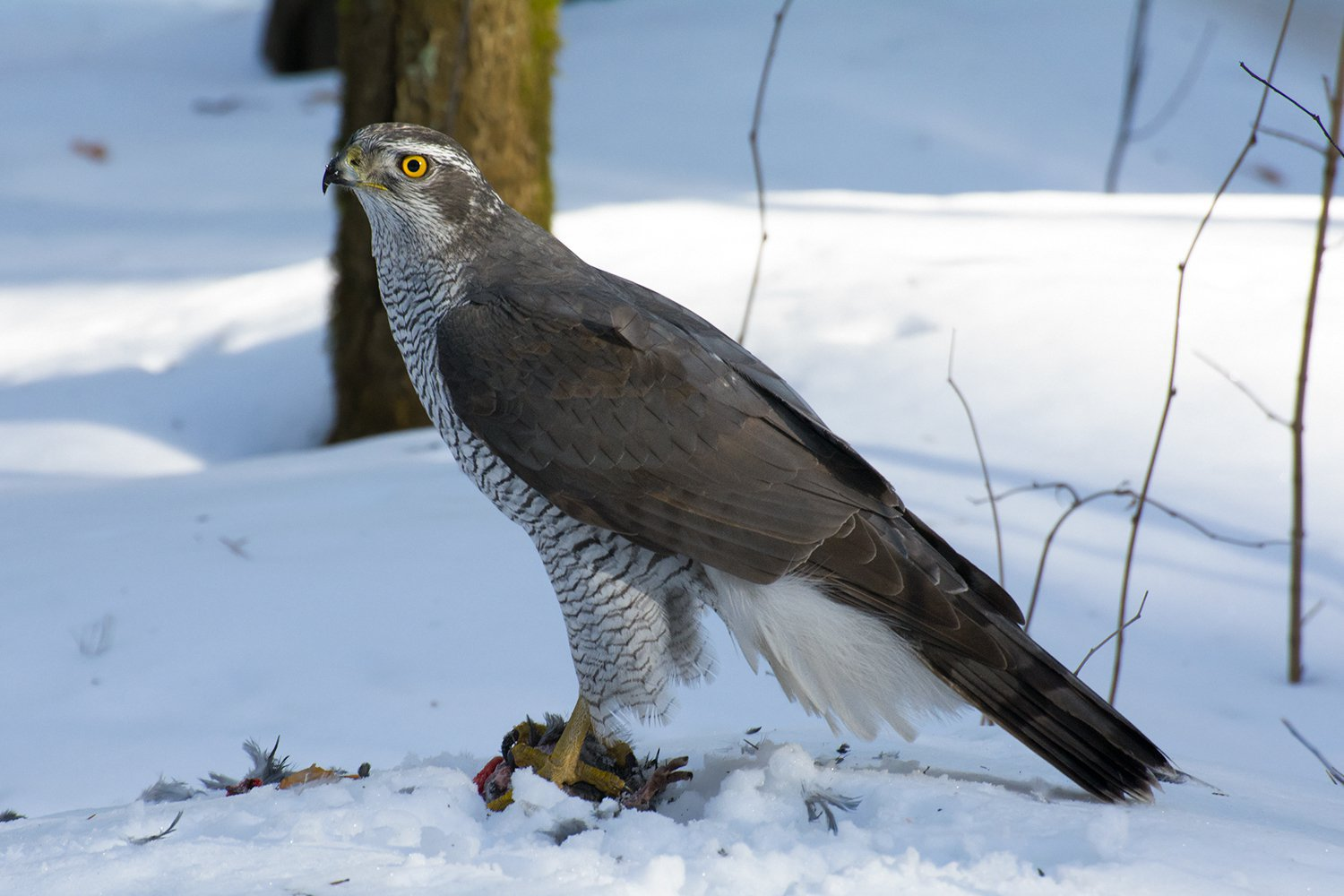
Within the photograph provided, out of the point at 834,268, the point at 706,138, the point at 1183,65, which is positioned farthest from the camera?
the point at 1183,65

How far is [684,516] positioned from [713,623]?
243cm

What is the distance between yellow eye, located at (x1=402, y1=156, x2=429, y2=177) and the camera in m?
2.67

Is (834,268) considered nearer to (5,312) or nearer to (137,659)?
(137,659)

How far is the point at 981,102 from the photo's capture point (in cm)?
1182

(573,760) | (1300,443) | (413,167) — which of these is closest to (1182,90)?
(1300,443)

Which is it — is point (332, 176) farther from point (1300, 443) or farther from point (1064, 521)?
point (1300, 443)

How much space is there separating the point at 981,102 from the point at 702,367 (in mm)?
10110

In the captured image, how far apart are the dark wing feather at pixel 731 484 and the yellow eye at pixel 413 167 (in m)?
0.31

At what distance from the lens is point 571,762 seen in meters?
2.62

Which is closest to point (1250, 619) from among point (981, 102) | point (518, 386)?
point (518, 386)

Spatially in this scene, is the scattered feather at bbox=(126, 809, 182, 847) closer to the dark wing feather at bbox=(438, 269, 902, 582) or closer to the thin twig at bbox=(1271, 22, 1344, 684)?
the dark wing feather at bbox=(438, 269, 902, 582)

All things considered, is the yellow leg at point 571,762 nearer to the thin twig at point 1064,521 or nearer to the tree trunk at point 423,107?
the thin twig at point 1064,521

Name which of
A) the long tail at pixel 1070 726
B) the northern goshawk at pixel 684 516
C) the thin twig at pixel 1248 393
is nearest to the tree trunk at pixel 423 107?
the northern goshawk at pixel 684 516

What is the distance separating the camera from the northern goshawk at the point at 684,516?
2404mm
